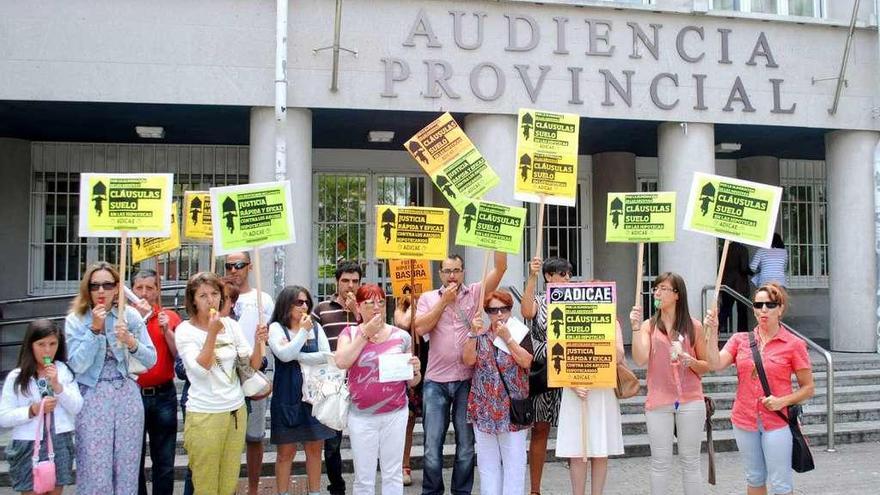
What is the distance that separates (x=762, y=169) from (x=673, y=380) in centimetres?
979

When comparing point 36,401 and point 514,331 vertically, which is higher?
point 514,331

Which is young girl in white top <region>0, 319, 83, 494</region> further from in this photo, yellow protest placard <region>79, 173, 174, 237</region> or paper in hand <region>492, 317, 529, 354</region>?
paper in hand <region>492, 317, 529, 354</region>

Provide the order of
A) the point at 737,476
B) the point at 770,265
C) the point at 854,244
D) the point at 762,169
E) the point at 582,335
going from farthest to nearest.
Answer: the point at 762,169 < the point at 770,265 < the point at 854,244 < the point at 737,476 < the point at 582,335

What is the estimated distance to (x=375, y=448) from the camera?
5.07 metres

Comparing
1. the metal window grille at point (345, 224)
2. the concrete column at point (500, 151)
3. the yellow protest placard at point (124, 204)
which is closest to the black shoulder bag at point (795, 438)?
the yellow protest placard at point (124, 204)

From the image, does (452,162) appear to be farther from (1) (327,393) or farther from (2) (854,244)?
(2) (854,244)

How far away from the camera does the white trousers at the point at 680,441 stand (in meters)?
5.00

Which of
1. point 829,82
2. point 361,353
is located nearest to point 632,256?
point 829,82

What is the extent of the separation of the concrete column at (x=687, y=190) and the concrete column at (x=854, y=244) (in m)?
2.17

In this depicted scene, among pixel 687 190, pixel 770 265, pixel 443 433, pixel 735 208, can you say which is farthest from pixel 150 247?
pixel 770 265

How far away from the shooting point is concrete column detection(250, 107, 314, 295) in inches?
348

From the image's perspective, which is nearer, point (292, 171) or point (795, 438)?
point (795, 438)

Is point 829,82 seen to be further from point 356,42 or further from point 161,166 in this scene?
point 161,166

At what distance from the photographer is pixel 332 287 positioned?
11.7 m
